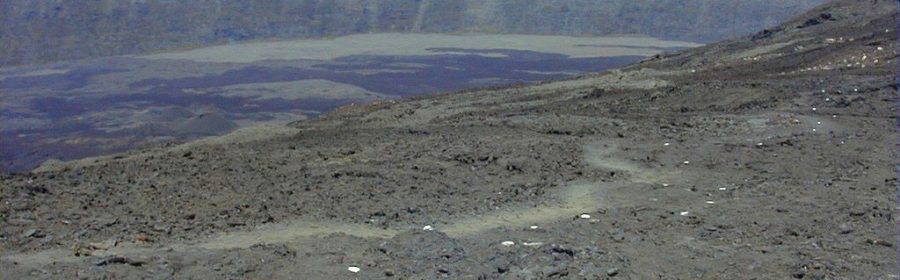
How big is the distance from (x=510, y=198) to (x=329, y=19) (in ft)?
144

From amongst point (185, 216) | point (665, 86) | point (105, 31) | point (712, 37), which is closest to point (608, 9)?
point (712, 37)

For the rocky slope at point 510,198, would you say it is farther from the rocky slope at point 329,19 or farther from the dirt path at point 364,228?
the rocky slope at point 329,19

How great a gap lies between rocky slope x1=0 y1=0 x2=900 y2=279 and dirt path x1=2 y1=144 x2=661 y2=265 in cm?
4

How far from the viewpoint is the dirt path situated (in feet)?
26.0

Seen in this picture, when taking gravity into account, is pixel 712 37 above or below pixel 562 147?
below

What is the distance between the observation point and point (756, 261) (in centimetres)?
770

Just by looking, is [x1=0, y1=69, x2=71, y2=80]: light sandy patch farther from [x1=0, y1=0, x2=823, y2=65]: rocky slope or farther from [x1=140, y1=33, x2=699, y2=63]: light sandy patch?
[x1=0, y1=0, x2=823, y2=65]: rocky slope

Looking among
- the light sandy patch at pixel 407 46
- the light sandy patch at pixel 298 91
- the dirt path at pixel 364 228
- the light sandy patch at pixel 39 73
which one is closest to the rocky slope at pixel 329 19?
the light sandy patch at pixel 407 46

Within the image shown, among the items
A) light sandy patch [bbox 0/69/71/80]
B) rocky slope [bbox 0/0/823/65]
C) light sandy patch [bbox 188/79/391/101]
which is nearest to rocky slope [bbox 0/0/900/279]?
light sandy patch [bbox 188/79/391/101]

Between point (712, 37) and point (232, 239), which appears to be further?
point (712, 37)

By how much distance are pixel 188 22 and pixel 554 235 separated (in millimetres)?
42527

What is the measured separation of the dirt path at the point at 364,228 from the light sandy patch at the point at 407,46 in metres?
28.8

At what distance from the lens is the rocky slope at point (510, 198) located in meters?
7.68

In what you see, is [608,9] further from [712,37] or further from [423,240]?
[423,240]
